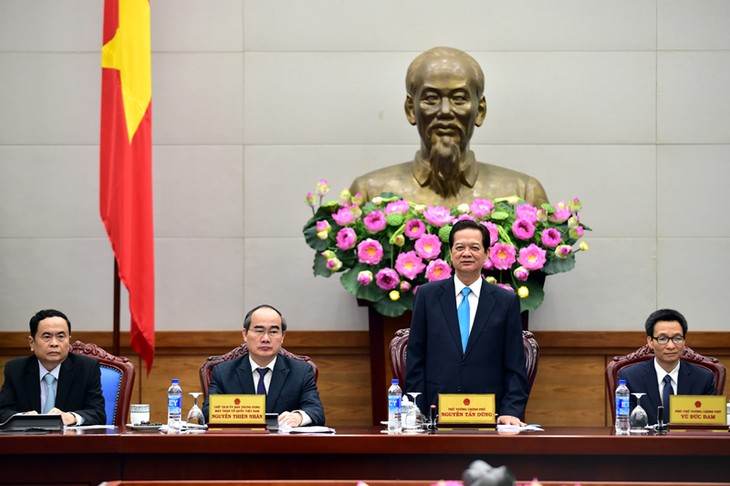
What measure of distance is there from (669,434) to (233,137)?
10.7ft

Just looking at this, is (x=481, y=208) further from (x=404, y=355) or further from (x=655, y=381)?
(x=655, y=381)

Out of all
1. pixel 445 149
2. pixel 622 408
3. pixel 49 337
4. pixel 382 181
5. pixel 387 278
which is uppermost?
pixel 445 149

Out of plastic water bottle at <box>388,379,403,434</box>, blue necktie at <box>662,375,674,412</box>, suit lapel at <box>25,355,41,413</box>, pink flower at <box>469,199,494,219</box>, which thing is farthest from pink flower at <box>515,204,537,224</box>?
suit lapel at <box>25,355,41,413</box>

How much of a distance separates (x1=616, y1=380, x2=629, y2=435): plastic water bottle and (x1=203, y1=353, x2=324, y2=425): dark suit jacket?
1085 mm

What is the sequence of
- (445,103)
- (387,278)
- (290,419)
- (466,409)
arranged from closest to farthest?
(466,409) → (290,419) → (387,278) → (445,103)

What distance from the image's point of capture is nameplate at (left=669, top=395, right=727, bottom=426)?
396 centimetres

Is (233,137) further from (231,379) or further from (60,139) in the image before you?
(231,379)

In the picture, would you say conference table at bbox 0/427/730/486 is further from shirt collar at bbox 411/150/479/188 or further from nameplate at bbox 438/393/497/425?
shirt collar at bbox 411/150/479/188

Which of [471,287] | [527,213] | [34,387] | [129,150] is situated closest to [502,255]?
[527,213]

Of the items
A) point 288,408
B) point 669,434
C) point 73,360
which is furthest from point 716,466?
point 73,360

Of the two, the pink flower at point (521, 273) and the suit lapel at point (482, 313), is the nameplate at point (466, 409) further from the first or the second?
the pink flower at point (521, 273)

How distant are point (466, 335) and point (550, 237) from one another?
0.91 meters

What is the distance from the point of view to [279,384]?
4.43m

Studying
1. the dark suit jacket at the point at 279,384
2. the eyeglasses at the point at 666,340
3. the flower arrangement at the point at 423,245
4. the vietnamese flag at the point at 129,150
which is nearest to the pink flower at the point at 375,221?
the flower arrangement at the point at 423,245
